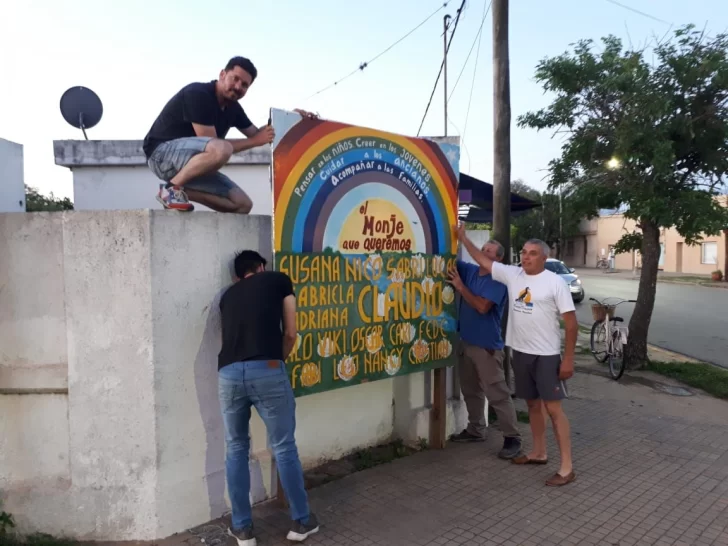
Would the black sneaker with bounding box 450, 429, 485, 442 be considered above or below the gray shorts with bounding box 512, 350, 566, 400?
below

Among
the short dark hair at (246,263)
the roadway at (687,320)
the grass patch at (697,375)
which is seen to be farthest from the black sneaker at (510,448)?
the roadway at (687,320)

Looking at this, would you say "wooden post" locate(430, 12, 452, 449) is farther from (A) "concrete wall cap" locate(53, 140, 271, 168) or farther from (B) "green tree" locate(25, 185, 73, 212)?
(B) "green tree" locate(25, 185, 73, 212)

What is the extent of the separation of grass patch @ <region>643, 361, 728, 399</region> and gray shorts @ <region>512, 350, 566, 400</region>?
4.12 meters

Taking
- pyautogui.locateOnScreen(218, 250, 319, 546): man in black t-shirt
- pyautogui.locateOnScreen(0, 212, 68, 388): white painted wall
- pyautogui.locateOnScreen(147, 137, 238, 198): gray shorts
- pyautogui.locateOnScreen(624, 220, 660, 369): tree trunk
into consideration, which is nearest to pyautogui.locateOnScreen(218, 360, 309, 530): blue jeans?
pyautogui.locateOnScreen(218, 250, 319, 546): man in black t-shirt

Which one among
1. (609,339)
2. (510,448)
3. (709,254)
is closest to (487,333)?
(510,448)

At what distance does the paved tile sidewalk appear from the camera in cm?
356

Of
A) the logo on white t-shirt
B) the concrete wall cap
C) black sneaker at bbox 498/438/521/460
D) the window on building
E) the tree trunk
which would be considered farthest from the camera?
the window on building

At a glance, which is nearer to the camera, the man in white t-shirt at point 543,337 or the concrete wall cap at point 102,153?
the man in white t-shirt at point 543,337

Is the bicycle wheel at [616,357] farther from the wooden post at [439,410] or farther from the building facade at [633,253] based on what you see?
the building facade at [633,253]

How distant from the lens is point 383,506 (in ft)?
13.0

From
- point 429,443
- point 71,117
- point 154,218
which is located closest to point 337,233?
point 154,218

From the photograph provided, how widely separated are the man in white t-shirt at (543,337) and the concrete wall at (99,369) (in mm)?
2493

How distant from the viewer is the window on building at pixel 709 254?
1425 inches

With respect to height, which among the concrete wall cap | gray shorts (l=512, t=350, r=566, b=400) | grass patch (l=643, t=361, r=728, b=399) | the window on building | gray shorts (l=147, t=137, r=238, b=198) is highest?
the concrete wall cap
